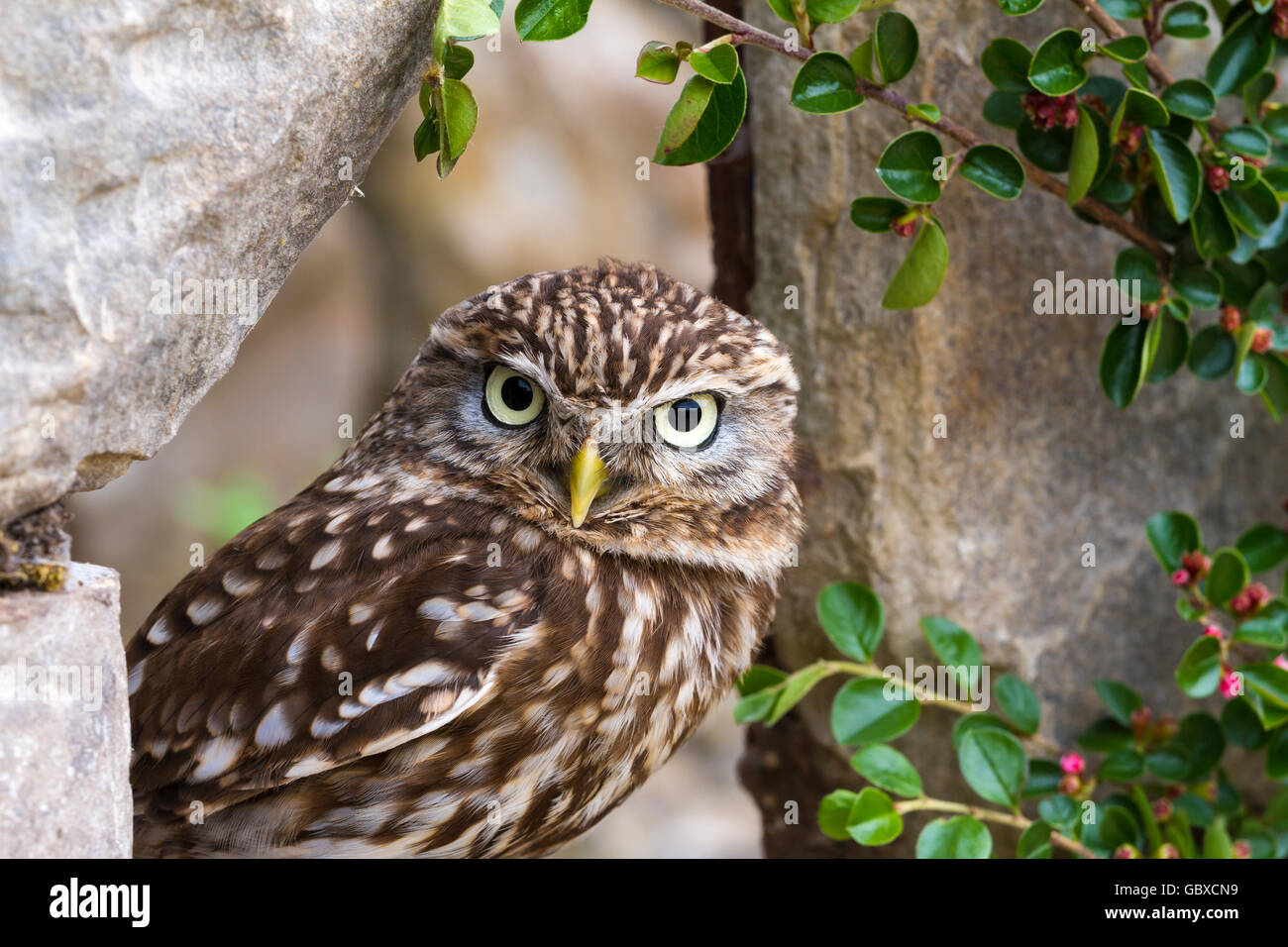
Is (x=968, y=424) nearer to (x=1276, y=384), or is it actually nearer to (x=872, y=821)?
(x=1276, y=384)

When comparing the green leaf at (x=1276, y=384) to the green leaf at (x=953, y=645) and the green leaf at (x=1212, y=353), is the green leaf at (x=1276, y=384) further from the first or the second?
the green leaf at (x=953, y=645)

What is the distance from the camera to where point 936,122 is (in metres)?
2.04

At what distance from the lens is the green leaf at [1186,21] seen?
84.2 inches

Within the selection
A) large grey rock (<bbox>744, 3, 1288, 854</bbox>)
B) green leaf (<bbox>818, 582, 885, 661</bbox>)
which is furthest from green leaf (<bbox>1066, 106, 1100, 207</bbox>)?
green leaf (<bbox>818, 582, 885, 661</bbox>)

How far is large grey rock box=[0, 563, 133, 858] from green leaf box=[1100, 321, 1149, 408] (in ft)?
5.93

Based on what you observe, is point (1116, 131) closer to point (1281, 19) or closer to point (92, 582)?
point (1281, 19)

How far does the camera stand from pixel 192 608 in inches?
79.5

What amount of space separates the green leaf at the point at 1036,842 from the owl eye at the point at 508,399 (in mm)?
1260

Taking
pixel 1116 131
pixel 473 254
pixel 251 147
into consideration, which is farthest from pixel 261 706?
pixel 473 254

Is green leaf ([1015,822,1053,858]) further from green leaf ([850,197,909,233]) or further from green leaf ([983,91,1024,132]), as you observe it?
green leaf ([983,91,1024,132])

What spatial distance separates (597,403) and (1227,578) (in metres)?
1.36

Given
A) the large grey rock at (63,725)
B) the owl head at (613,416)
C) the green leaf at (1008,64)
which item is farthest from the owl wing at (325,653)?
the green leaf at (1008,64)

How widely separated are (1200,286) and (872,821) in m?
1.21

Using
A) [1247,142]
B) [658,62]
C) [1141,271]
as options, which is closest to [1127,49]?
[1247,142]
